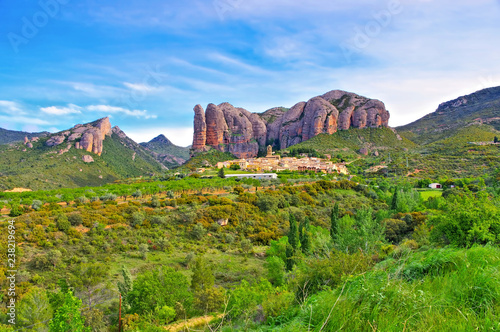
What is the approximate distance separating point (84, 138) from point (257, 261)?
330 feet

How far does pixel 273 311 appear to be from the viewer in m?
4.18

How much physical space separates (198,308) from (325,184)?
3762 centimetres

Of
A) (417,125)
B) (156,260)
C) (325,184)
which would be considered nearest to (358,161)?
(325,184)

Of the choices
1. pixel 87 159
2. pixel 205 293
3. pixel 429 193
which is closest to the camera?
pixel 205 293

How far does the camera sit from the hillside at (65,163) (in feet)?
212

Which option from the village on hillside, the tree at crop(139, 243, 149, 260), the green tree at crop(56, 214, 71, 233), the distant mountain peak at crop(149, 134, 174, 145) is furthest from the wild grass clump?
the distant mountain peak at crop(149, 134, 174, 145)

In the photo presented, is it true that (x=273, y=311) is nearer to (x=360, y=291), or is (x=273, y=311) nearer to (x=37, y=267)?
(x=360, y=291)

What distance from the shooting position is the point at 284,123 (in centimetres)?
13088

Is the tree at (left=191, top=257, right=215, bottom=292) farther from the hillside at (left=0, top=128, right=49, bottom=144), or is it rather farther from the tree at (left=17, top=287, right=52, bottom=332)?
the hillside at (left=0, top=128, right=49, bottom=144)

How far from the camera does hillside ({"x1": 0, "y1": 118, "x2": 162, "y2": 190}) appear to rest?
212 ft

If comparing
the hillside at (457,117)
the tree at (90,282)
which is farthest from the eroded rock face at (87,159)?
the hillside at (457,117)

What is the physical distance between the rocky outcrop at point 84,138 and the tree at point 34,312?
332 feet

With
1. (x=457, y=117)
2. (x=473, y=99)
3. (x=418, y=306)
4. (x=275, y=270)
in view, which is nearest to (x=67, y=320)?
(x=418, y=306)

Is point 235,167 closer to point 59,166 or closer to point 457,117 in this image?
point 59,166
